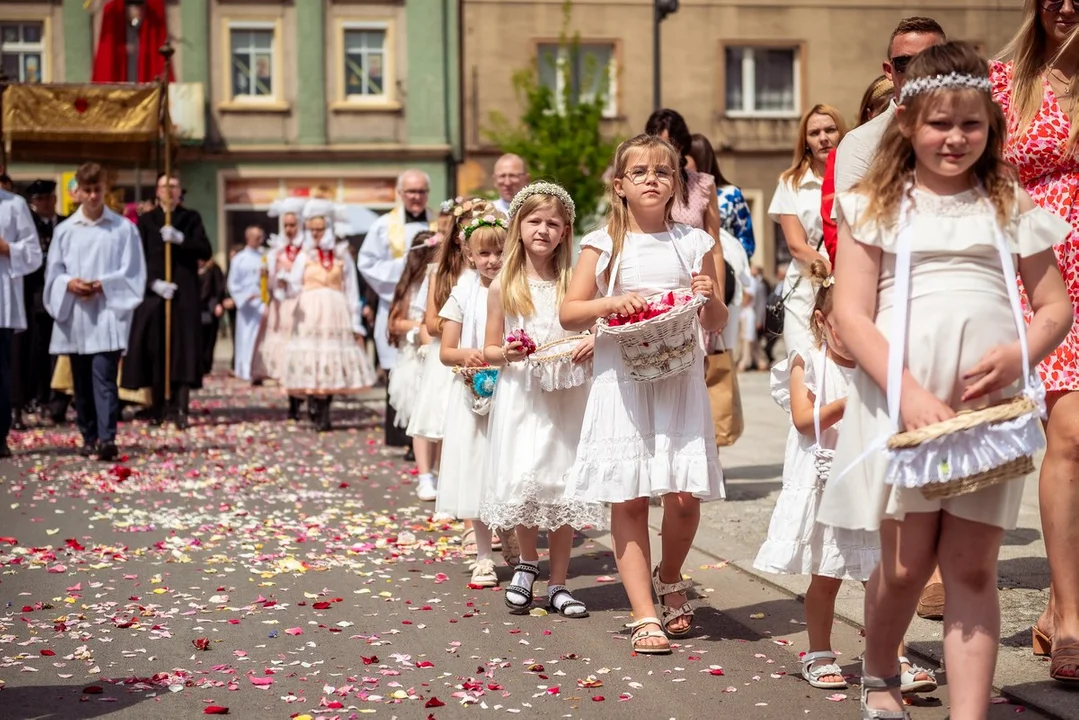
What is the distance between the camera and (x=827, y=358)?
5.16m

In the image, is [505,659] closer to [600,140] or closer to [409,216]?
[409,216]

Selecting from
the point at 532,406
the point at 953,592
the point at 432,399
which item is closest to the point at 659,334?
the point at 532,406

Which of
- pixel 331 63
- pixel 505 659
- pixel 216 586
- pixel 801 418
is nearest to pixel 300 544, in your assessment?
pixel 216 586

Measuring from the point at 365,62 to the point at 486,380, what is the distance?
28.8m

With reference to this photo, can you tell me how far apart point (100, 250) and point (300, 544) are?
Answer: 18.4 ft

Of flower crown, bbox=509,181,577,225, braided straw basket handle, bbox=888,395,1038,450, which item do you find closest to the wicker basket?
braided straw basket handle, bbox=888,395,1038,450

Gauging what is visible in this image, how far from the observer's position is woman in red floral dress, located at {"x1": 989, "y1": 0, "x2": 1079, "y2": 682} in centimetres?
525

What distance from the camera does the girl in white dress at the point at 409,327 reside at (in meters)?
10.7

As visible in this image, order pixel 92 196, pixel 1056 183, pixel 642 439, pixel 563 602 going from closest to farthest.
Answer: pixel 1056 183
pixel 642 439
pixel 563 602
pixel 92 196

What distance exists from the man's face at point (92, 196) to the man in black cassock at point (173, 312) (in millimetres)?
2050

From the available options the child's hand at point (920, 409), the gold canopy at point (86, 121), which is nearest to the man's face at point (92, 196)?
the gold canopy at point (86, 121)

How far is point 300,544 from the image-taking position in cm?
853

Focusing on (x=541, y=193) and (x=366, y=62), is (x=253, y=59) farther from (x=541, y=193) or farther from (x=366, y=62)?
(x=541, y=193)

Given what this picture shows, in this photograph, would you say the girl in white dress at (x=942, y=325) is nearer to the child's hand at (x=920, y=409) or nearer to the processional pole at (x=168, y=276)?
the child's hand at (x=920, y=409)
